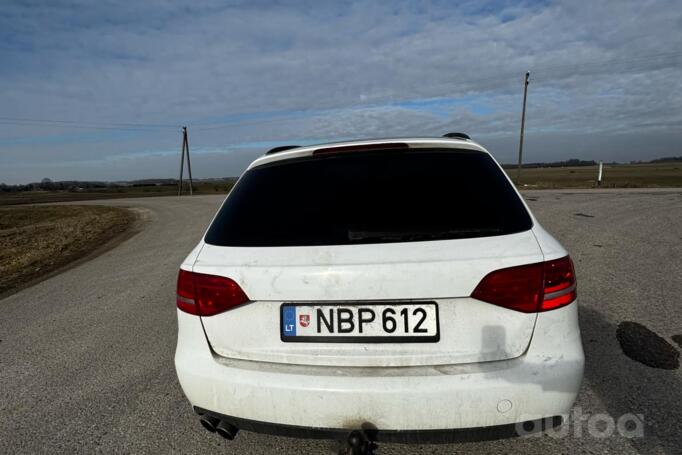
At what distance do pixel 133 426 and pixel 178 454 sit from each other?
0.45m

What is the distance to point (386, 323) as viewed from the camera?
5.37 ft

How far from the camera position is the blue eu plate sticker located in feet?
5.58

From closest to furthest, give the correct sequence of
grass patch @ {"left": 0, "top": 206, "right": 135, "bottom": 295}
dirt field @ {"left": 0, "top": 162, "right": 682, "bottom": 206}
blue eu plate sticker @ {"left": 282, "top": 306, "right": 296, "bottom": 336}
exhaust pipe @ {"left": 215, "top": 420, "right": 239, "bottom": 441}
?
blue eu plate sticker @ {"left": 282, "top": 306, "right": 296, "bottom": 336}
exhaust pipe @ {"left": 215, "top": 420, "right": 239, "bottom": 441}
grass patch @ {"left": 0, "top": 206, "right": 135, "bottom": 295}
dirt field @ {"left": 0, "top": 162, "right": 682, "bottom": 206}

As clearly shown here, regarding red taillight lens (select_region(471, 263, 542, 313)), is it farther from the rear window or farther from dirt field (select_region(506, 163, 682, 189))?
dirt field (select_region(506, 163, 682, 189))

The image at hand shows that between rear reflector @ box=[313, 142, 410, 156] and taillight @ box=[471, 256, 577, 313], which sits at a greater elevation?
rear reflector @ box=[313, 142, 410, 156]

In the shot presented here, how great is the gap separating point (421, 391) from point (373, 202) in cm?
83

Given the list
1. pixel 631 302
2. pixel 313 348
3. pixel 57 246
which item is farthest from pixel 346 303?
pixel 57 246

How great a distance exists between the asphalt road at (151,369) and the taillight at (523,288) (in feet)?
2.93

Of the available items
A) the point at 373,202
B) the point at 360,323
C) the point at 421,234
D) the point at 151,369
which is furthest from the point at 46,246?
the point at 421,234

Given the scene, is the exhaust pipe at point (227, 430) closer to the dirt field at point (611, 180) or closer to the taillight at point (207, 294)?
the taillight at point (207, 294)

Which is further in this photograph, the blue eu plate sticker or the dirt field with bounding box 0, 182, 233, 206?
the dirt field with bounding box 0, 182, 233, 206

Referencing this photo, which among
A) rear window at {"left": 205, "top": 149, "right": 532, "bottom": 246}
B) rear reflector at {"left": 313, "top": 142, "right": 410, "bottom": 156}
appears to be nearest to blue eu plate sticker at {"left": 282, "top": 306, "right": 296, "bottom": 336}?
rear window at {"left": 205, "top": 149, "right": 532, "bottom": 246}

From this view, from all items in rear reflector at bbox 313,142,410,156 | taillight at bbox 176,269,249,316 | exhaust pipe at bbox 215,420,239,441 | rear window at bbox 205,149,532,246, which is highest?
rear reflector at bbox 313,142,410,156

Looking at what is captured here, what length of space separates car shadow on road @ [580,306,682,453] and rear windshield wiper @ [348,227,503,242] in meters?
1.39
